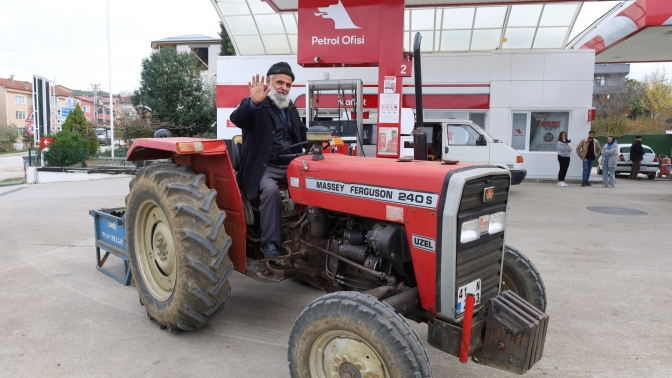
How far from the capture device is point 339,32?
1002 cm

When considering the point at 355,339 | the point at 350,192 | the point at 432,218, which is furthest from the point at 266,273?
the point at 432,218

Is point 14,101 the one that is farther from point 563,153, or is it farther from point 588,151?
point 588,151

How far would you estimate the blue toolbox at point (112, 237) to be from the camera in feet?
14.4

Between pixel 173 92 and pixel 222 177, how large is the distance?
2385 cm

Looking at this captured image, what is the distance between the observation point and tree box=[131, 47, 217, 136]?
2500 cm

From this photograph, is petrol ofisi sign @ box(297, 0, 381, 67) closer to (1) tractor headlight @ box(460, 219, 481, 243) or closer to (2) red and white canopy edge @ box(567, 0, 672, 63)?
(1) tractor headlight @ box(460, 219, 481, 243)

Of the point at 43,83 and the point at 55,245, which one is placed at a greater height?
the point at 43,83

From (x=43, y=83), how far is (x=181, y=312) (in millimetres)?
35207

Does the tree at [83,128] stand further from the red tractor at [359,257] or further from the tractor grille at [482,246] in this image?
the tractor grille at [482,246]

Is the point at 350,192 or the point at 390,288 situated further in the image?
the point at 350,192

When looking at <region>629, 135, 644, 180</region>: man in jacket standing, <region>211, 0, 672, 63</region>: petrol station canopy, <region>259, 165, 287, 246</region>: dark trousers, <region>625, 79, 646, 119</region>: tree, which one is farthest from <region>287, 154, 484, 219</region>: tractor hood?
<region>625, 79, 646, 119</region>: tree

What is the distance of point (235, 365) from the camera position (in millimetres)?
3016

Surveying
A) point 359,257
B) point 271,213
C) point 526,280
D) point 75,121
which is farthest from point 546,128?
point 75,121

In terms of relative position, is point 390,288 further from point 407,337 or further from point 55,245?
point 55,245
